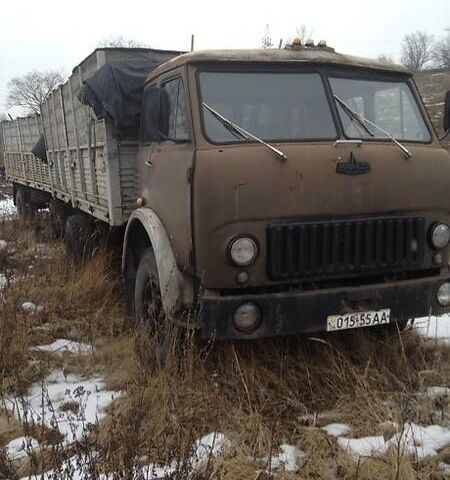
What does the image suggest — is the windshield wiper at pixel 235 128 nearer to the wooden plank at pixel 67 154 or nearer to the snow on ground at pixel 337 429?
the snow on ground at pixel 337 429

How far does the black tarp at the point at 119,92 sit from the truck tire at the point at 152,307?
4.23ft

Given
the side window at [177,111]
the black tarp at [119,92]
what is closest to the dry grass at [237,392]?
the side window at [177,111]

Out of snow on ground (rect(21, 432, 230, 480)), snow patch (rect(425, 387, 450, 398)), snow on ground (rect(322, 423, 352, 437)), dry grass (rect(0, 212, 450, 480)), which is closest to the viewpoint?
snow on ground (rect(21, 432, 230, 480))

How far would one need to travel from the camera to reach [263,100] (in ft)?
12.8

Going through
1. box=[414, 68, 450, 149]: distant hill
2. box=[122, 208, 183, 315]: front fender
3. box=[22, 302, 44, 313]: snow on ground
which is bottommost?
box=[22, 302, 44, 313]: snow on ground

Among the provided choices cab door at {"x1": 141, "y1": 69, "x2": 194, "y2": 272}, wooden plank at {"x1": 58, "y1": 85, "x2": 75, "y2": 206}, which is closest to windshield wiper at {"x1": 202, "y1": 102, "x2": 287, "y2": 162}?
cab door at {"x1": 141, "y1": 69, "x2": 194, "y2": 272}

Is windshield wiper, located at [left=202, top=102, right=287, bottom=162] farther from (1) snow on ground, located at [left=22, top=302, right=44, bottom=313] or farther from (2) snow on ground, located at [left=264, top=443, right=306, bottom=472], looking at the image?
(1) snow on ground, located at [left=22, top=302, right=44, bottom=313]

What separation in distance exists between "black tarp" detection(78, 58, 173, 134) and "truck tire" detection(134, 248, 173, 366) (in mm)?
1290

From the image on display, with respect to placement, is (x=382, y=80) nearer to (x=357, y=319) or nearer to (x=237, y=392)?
(x=357, y=319)

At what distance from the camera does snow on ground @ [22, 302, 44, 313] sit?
5523mm

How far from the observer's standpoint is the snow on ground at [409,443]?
304cm

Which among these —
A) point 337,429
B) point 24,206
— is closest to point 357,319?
point 337,429

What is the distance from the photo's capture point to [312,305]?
353cm

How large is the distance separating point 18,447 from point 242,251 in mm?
1709
